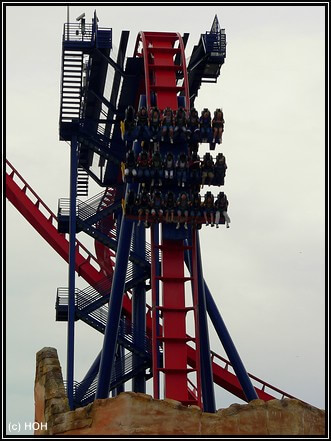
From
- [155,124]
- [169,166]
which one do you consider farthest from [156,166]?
[155,124]

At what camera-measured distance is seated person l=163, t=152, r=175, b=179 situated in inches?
1303

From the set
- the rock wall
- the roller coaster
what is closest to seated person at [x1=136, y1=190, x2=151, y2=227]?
the roller coaster

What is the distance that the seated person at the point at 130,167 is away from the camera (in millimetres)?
33031

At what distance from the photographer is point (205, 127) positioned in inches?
1331

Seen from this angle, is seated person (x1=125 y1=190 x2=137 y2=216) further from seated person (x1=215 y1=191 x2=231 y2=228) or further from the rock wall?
the rock wall

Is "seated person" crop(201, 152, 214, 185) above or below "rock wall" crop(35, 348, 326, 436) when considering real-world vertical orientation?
above

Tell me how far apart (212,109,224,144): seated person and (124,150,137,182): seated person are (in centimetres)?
230

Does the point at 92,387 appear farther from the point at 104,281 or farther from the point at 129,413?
the point at 129,413

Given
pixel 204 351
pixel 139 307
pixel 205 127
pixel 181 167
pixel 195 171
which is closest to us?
pixel 181 167

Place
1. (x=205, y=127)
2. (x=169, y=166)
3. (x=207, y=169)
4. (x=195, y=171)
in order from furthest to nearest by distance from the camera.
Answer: (x=205, y=127) < (x=195, y=171) < (x=207, y=169) < (x=169, y=166)

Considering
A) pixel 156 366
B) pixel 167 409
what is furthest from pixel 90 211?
pixel 167 409

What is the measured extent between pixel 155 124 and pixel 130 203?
2236 millimetres

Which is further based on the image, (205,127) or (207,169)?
(205,127)

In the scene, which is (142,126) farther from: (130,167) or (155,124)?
(130,167)
